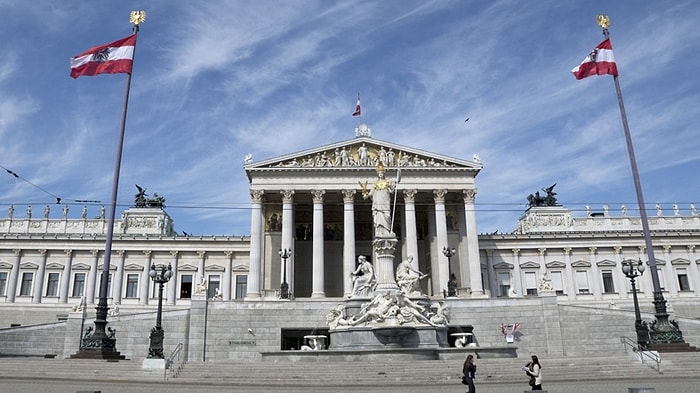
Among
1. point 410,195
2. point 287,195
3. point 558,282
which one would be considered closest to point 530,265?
point 558,282

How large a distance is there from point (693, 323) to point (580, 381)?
22243 millimetres

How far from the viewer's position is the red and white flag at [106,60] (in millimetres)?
27781

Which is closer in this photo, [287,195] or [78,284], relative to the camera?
[287,195]

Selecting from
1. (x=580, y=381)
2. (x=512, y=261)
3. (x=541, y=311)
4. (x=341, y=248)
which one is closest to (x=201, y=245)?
(x=341, y=248)

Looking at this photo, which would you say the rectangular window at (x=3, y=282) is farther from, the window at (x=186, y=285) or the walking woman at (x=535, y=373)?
the walking woman at (x=535, y=373)

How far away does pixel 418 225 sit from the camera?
61.0m

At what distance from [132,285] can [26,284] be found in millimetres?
11484

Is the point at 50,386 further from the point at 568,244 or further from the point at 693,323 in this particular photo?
the point at 568,244

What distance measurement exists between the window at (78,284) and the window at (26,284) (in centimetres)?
457

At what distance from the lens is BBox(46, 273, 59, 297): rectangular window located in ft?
205

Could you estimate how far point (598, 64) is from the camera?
2934 centimetres

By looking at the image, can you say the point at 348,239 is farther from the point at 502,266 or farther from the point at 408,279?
the point at 408,279

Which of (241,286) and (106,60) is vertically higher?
(106,60)

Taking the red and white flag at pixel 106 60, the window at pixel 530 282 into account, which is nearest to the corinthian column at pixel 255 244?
the red and white flag at pixel 106 60
